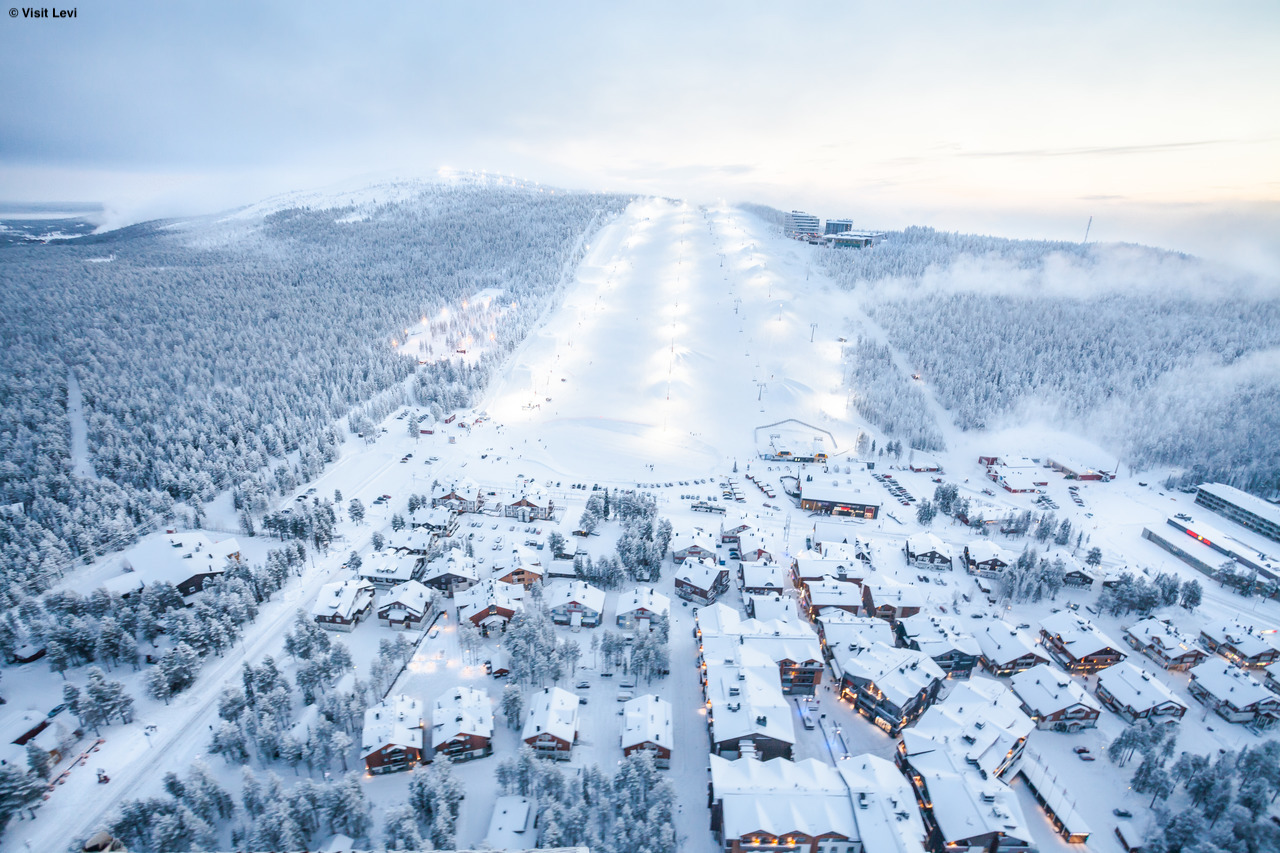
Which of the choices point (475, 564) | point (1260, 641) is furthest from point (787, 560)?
point (1260, 641)

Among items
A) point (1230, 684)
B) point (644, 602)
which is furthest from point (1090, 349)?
A: point (644, 602)

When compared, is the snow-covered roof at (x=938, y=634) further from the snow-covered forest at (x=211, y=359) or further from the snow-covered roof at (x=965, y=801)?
the snow-covered forest at (x=211, y=359)

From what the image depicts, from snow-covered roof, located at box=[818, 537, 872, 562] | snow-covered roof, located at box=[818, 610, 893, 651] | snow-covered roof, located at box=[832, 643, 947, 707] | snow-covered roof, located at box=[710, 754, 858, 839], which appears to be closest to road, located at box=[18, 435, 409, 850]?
snow-covered roof, located at box=[710, 754, 858, 839]

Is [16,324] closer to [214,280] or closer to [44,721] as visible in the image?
[214,280]

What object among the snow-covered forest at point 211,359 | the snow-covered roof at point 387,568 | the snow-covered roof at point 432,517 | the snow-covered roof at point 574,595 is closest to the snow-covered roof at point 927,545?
the snow-covered roof at point 574,595

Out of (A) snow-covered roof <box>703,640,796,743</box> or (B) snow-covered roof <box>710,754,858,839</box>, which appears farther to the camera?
(A) snow-covered roof <box>703,640,796,743</box>

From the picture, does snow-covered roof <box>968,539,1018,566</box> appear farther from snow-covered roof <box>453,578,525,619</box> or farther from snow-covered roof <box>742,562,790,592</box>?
snow-covered roof <box>453,578,525,619</box>
